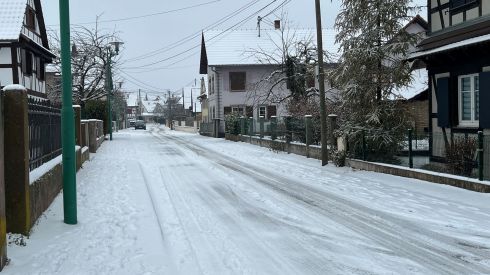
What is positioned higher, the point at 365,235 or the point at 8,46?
→ the point at 8,46

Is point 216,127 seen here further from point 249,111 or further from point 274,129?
point 274,129

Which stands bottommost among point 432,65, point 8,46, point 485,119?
point 485,119

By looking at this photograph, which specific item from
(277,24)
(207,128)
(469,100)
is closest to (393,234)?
(469,100)

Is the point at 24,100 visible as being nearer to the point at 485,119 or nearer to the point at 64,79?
the point at 64,79

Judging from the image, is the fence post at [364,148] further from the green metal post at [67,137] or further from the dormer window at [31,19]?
the dormer window at [31,19]

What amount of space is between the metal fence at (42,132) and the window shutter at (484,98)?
10121mm

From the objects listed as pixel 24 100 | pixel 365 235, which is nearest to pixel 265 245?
pixel 365 235

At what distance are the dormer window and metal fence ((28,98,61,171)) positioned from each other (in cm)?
2137

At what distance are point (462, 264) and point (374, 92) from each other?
1040 cm

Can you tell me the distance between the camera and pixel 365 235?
718cm

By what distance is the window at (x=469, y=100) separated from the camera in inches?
541

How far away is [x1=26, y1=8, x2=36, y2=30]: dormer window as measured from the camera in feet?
100

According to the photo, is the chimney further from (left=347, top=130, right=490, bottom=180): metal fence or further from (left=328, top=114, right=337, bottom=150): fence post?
(left=347, top=130, right=490, bottom=180): metal fence

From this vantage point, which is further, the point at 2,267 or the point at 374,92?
the point at 374,92
